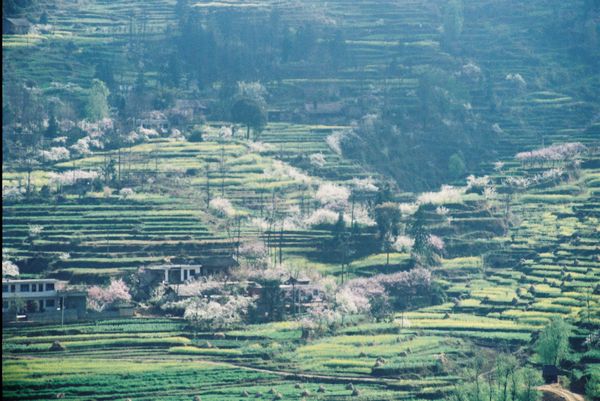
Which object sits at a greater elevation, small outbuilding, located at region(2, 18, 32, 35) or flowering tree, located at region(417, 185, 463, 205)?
small outbuilding, located at region(2, 18, 32, 35)

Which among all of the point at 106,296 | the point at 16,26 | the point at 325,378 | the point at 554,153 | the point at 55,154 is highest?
the point at 16,26

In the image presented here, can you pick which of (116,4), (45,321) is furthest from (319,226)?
(116,4)

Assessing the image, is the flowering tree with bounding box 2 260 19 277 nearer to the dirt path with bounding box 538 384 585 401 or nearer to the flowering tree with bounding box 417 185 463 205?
the dirt path with bounding box 538 384 585 401

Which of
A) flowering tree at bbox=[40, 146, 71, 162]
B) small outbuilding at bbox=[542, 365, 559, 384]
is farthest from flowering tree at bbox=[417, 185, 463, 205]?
small outbuilding at bbox=[542, 365, 559, 384]

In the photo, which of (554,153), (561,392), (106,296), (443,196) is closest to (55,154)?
(106,296)

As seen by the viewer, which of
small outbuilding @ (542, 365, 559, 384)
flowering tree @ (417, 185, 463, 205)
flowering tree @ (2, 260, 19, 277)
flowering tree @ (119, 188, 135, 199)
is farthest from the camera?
flowering tree @ (417, 185, 463, 205)

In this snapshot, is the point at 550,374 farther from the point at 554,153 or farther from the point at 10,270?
the point at 554,153

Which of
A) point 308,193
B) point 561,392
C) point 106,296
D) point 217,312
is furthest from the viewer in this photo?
point 308,193

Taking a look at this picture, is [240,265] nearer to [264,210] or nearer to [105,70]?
[264,210]

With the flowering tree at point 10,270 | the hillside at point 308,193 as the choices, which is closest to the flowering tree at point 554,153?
the hillside at point 308,193
